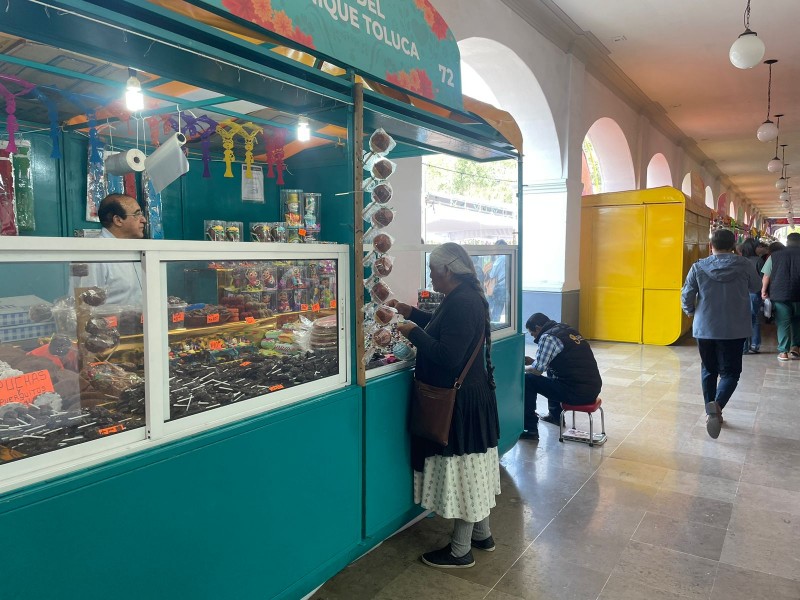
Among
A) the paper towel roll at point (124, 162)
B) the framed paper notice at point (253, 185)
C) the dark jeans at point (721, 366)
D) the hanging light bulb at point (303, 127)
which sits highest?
the hanging light bulb at point (303, 127)

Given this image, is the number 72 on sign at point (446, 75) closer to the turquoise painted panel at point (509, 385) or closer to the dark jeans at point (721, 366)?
the turquoise painted panel at point (509, 385)

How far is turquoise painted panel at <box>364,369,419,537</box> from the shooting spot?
2637mm

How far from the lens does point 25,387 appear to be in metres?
1.62

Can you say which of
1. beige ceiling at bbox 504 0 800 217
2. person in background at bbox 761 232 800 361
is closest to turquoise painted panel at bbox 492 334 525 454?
beige ceiling at bbox 504 0 800 217

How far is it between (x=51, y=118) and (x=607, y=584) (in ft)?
10.9

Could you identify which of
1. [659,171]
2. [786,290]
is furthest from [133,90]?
[659,171]

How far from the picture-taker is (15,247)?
1.46 metres

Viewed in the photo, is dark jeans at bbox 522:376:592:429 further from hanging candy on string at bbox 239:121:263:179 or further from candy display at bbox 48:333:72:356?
candy display at bbox 48:333:72:356

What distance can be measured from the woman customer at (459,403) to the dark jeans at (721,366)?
2769mm

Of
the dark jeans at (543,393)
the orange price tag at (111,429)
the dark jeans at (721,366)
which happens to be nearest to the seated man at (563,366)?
the dark jeans at (543,393)

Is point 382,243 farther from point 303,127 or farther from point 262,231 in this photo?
point 262,231

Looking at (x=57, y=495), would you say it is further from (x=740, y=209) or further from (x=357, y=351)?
(x=740, y=209)

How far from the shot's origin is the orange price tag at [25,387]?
1.59 m

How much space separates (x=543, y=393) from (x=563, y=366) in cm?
33
